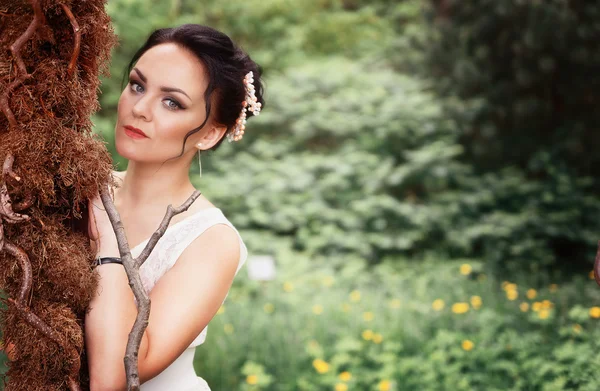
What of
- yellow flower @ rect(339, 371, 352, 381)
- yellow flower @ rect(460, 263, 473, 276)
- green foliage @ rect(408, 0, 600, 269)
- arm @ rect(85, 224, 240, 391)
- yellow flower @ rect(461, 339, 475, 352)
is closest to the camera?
arm @ rect(85, 224, 240, 391)

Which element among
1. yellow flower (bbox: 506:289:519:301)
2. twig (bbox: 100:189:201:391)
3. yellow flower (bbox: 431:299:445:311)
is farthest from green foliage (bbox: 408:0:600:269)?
twig (bbox: 100:189:201:391)

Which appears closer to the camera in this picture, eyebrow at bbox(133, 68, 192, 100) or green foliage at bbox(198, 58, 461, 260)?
eyebrow at bbox(133, 68, 192, 100)

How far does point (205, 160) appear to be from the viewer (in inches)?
258

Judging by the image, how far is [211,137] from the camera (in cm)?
173

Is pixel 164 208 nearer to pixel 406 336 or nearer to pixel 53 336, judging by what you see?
pixel 53 336

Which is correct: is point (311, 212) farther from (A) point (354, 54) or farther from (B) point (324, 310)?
(A) point (354, 54)

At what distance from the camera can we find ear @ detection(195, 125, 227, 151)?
1.70 m

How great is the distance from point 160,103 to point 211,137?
222 mm

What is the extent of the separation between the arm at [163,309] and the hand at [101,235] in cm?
5

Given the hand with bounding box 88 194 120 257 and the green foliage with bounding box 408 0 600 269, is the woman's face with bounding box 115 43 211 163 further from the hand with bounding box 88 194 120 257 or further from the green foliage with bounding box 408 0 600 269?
the green foliage with bounding box 408 0 600 269

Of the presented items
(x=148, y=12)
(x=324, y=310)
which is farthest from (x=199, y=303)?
(x=148, y=12)

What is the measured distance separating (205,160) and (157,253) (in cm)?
500

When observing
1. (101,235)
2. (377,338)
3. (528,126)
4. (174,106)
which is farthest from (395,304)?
(101,235)

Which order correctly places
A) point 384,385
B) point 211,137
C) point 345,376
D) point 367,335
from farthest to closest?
point 367,335
point 345,376
point 384,385
point 211,137
